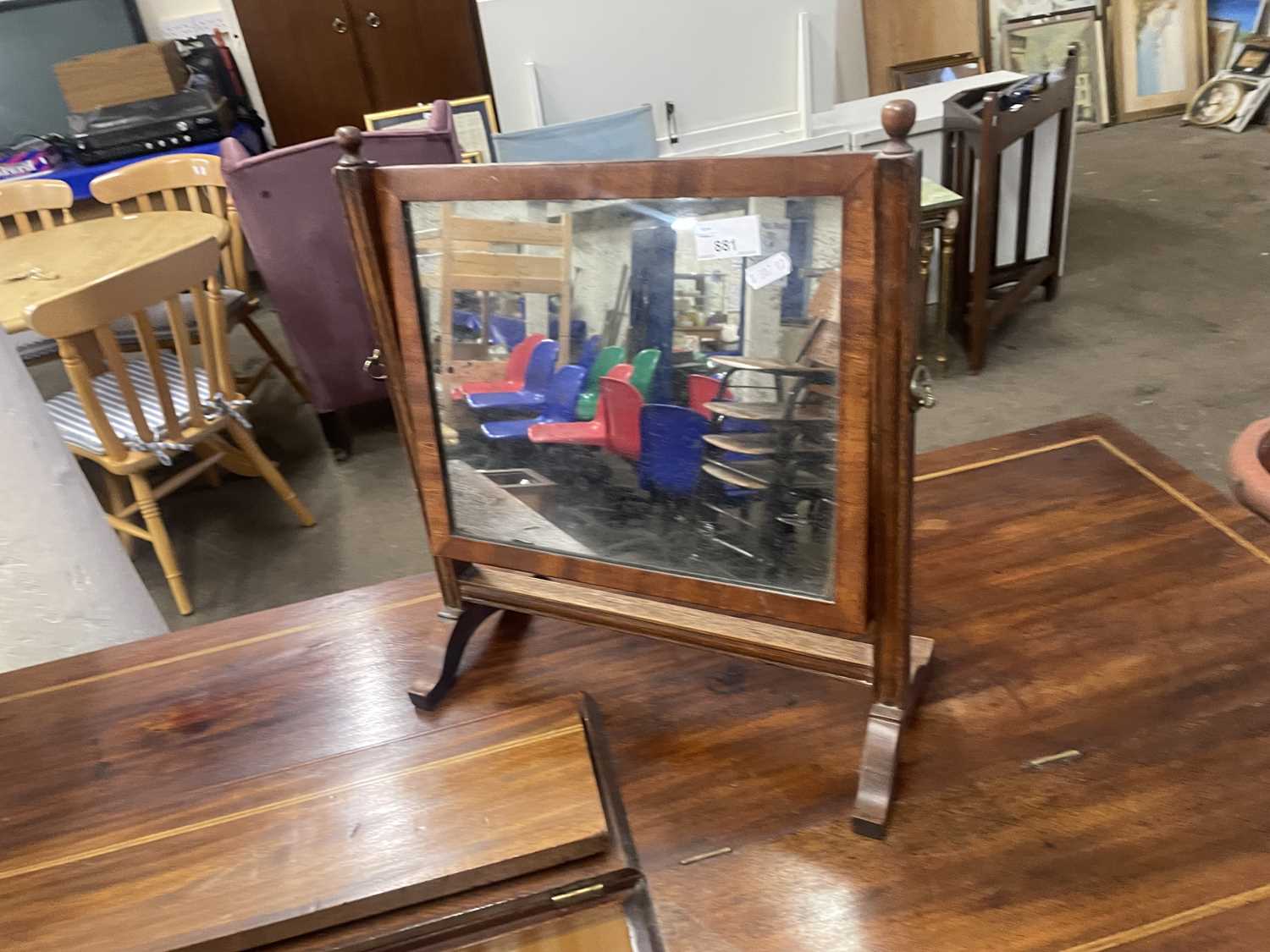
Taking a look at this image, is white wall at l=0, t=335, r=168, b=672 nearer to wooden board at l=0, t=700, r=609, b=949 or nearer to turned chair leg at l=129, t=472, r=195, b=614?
wooden board at l=0, t=700, r=609, b=949

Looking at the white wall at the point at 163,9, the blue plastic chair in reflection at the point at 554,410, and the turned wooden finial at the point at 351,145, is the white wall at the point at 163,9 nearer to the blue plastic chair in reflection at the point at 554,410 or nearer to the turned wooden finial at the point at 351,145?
the turned wooden finial at the point at 351,145

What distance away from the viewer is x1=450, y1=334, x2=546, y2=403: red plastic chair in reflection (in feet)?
2.36

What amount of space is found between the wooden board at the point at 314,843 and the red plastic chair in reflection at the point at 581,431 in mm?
227

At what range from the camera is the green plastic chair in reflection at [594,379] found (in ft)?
2.25

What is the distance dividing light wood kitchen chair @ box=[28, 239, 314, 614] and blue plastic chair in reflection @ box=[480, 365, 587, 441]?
1300 millimetres

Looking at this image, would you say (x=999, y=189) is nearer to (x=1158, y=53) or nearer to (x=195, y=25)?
(x=1158, y=53)


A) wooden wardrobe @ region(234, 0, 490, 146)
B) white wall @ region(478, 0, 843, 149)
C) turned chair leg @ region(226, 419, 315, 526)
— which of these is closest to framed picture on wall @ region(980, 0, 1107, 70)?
white wall @ region(478, 0, 843, 149)

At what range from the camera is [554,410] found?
726 mm

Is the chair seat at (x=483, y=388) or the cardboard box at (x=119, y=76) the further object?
the cardboard box at (x=119, y=76)

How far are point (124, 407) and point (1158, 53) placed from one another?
4691 millimetres

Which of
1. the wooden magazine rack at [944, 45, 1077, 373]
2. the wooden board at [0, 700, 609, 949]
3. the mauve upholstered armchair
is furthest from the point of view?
the wooden magazine rack at [944, 45, 1077, 373]

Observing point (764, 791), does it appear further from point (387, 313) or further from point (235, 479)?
point (235, 479)

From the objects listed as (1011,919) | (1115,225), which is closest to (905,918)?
(1011,919)

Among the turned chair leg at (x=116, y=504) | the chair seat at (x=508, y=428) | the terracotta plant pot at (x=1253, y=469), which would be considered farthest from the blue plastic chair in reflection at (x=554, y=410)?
the turned chair leg at (x=116, y=504)
